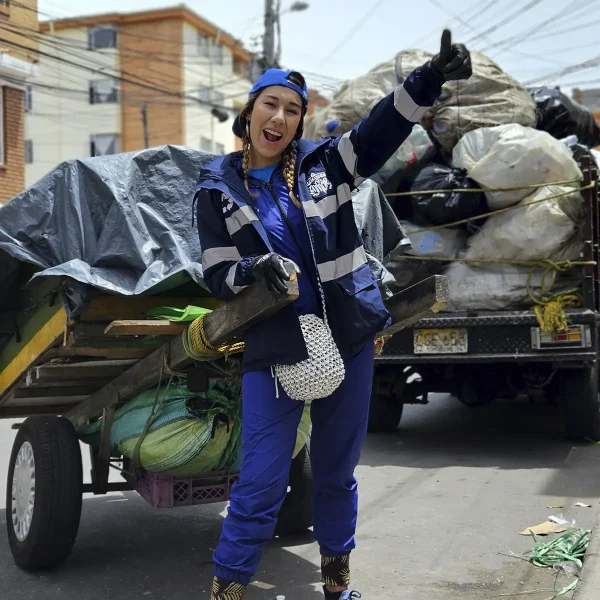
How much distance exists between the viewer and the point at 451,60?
8.66 feet

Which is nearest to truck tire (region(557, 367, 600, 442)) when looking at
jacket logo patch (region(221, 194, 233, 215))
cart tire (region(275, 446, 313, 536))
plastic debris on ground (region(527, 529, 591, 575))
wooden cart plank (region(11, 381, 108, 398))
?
plastic debris on ground (region(527, 529, 591, 575))

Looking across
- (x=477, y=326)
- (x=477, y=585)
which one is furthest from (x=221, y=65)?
(x=477, y=585)

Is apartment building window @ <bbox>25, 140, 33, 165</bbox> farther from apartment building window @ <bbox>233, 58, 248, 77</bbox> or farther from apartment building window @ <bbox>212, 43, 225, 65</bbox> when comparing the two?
apartment building window @ <bbox>233, 58, 248, 77</bbox>

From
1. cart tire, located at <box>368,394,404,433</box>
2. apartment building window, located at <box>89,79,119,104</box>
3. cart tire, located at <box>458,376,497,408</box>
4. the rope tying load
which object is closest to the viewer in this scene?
the rope tying load

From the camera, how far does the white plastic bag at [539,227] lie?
595 centimetres

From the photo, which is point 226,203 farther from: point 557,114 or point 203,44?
point 203,44

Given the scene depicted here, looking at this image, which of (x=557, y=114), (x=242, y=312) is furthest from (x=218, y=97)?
(x=242, y=312)

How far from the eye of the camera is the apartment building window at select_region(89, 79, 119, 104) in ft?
133

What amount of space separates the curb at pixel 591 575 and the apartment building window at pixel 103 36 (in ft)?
135

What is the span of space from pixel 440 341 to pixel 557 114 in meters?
2.38

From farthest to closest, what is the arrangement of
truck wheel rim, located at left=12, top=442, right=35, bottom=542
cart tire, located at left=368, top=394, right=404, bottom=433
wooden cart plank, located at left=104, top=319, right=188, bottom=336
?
cart tire, located at left=368, top=394, right=404, bottom=433 → truck wheel rim, located at left=12, top=442, right=35, bottom=542 → wooden cart plank, located at left=104, top=319, right=188, bottom=336

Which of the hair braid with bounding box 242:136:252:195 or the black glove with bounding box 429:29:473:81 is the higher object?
the black glove with bounding box 429:29:473:81

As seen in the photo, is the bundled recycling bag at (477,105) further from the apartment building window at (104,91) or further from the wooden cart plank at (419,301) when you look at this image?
the apartment building window at (104,91)

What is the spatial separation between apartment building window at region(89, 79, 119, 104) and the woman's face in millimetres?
39369
